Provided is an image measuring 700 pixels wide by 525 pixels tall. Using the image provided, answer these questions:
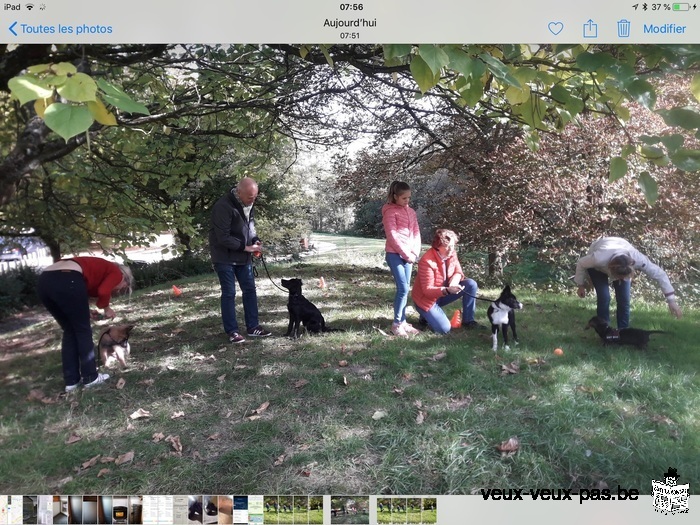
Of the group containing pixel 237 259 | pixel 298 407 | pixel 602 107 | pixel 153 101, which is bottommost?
pixel 298 407

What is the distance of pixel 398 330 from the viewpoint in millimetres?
1810

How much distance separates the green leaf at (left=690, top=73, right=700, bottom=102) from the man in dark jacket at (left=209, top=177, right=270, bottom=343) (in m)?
1.57

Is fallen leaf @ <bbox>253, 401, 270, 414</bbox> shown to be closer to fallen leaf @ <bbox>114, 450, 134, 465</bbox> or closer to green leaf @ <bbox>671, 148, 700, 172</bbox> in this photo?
fallen leaf @ <bbox>114, 450, 134, 465</bbox>

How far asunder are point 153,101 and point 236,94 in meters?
0.38

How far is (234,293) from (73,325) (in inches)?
25.6

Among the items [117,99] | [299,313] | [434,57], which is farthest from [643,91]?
[299,313]

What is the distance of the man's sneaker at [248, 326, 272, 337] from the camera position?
6.08 ft

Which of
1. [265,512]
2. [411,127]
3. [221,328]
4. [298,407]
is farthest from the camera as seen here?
[221,328]

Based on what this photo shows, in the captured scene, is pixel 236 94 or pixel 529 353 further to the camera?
pixel 236 94

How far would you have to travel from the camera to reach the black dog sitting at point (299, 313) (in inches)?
70.8

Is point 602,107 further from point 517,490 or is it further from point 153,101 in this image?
point 153,101

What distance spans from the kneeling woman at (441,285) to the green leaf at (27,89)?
1.37 metres

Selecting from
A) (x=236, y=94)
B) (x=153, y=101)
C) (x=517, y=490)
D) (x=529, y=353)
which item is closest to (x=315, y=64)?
(x=236, y=94)

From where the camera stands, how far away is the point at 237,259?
1.81 m
